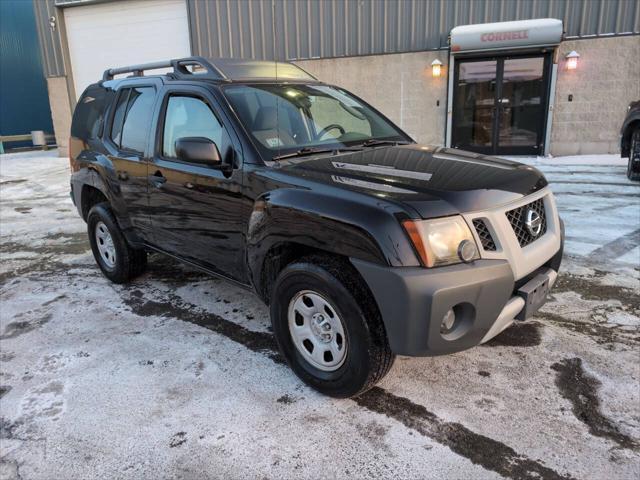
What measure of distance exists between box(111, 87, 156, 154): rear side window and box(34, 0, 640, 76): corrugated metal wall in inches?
286

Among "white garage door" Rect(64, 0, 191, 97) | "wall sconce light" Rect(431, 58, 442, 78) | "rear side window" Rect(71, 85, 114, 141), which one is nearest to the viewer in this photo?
"rear side window" Rect(71, 85, 114, 141)

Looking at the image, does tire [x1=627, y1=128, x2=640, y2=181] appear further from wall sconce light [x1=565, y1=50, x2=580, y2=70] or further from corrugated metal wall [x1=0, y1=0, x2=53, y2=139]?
corrugated metal wall [x1=0, y1=0, x2=53, y2=139]

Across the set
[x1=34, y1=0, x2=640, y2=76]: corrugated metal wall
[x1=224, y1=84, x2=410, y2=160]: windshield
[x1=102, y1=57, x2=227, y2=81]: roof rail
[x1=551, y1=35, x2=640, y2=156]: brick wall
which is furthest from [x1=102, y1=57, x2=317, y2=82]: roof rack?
[x1=551, y1=35, x2=640, y2=156]: brick wall

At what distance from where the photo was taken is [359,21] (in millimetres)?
12766

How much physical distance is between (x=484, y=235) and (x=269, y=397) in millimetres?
1470

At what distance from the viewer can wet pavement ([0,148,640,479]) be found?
2.29 metres

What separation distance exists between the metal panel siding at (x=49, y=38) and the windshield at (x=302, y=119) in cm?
1484

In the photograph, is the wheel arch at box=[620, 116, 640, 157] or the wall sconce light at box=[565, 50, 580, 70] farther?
the wall sconce light at box=[565, 50, 580, 70]

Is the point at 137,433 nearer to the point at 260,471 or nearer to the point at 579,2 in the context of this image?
the point at 260,471

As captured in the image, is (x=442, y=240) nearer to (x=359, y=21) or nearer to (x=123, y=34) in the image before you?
(x=359, y=21)

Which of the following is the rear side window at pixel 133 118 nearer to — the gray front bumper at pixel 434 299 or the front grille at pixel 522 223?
the gray front bumper at pixel 434 299

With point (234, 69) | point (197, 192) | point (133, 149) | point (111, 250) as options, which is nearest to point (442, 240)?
point (197, 192)

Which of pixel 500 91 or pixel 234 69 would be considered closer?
pixel 234 69

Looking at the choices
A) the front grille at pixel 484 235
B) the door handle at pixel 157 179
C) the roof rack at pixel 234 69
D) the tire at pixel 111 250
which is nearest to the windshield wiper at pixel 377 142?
the roof rack at pixel 234 69
